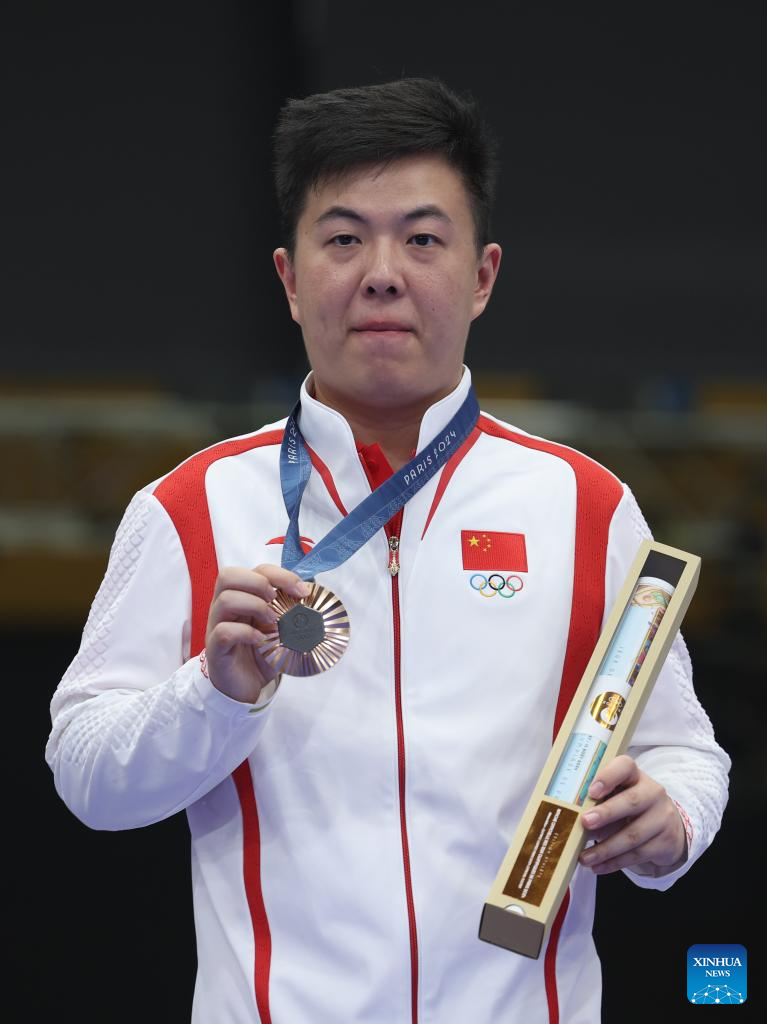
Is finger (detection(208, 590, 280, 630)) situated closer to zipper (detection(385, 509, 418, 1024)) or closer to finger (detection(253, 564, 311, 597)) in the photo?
finger (detection(253, 564, 311, 597))

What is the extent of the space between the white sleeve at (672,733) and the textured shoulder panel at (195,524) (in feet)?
1.52

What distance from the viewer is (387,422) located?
162 cm

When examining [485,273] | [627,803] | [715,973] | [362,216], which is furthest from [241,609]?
[715,973]

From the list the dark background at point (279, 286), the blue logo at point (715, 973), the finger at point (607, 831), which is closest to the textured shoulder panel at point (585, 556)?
the finger at point (607, 831)

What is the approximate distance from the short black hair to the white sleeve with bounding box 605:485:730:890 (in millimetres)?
421

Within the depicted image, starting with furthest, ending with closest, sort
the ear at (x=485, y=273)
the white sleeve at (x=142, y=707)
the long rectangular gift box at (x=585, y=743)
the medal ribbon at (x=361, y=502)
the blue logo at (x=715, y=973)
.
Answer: the blue logo at (x=715, y=973) → the ear at (x=485, y=273) → the medal ribbon at (x=361, y=502) → the white sleeve at (x=142, y=707) → the long rectangular gift box at (x=585, y=743)

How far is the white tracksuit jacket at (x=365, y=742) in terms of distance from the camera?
138 cm

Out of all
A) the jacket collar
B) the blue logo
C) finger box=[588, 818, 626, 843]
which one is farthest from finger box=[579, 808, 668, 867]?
the blue logo

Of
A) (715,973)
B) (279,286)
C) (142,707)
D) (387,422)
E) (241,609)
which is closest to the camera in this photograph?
(241,609)

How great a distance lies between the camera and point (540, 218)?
5.61 metres

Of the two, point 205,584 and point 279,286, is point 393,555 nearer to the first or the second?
point 205,584

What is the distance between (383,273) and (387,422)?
0.22 metres

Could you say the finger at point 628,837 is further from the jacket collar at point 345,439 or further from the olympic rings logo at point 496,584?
the jacket collar at point 345,439

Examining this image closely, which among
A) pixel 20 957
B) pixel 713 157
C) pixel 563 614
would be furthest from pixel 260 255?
pixel 563 614
